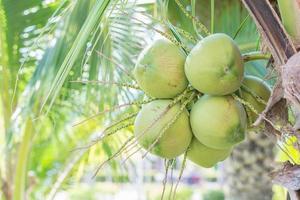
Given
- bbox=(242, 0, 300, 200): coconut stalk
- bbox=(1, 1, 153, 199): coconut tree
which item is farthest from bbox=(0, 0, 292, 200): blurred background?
bbox=(242, 0, 300, 200): coconut stalk

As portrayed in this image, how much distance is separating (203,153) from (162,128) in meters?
0.10

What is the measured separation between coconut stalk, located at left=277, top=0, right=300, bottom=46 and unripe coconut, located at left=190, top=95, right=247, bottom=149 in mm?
146

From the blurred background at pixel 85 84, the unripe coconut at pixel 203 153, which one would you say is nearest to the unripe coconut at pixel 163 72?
the unripe coconut at pixel 203 153

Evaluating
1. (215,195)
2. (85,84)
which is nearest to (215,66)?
(85,84)

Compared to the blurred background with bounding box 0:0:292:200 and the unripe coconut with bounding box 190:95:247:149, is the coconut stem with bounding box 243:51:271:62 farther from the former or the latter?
the blurred background with bounding box 0:0:292:200

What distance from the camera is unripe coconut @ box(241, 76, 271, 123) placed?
3.07ft

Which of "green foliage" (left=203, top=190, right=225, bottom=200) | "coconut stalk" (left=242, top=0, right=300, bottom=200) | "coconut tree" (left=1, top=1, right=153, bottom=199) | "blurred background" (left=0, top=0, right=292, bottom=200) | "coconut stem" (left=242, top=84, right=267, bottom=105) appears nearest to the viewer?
"coconut stalk" (left=242, top=0, right=300, bottom=200)

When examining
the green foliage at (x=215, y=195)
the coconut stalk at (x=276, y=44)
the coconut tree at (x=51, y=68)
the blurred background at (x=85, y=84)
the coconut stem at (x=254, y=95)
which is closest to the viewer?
the coconut stalk at (x=276, y=44)

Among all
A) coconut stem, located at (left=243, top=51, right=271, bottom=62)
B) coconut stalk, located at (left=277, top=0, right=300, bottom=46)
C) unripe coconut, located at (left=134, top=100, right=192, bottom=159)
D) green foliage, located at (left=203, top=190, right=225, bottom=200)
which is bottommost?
green foliage, located at (left=203, top=190, right=225, bottom=200)

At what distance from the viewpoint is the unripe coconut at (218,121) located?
860mm

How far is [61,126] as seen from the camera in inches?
122

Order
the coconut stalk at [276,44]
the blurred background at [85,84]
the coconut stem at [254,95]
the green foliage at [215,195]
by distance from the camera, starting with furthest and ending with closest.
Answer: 1. the green foliage at [215,195]
2. the blurred background at [85,84]
3. the coconut stem at [254,95]
4. the coconut stalk at [276,44]

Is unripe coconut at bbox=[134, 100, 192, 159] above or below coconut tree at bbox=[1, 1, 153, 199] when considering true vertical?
above

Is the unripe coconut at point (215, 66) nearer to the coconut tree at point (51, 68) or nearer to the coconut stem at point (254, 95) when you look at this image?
the coconut stem at point (254, 95)
